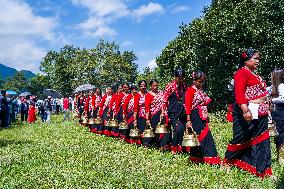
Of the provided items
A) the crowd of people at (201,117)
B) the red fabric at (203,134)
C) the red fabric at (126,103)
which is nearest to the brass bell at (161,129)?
the crowd of people at (201,117)

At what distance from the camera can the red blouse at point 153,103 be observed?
1136 centimetres

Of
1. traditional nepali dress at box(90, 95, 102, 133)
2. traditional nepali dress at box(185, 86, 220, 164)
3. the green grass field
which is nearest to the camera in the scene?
the green grass field

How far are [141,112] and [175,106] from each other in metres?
2.03

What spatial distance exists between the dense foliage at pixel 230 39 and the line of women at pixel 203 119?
13.0 m

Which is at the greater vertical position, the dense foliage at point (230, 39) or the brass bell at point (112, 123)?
the dense foliage at point (230, 39)

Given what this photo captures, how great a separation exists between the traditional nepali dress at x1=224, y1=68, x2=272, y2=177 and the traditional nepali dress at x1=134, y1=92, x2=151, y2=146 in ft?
15.8

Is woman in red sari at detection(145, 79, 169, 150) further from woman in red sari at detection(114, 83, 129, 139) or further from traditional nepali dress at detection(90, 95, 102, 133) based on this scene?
traditional nepali dress at detection(90, 95, 102, 133)

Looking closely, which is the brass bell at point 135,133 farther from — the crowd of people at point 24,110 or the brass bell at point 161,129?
the crowd of people at point 24,110

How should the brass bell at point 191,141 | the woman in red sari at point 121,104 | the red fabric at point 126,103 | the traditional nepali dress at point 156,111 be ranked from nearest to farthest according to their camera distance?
the brass bell at point 191,141 < the traditional nepali dress at point 156,111 < the red fabric at point 126,103 < the woman in red sari at point 121,104

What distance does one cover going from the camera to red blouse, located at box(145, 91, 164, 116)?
37.3 ft

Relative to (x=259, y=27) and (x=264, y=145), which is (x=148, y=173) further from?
(x=259, y=27)

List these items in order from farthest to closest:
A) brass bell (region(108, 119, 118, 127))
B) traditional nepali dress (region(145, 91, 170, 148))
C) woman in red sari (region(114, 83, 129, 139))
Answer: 1. brass bell (region(108, 119, 118, 127))
2. woman in red sari (region(114, 83, 129, 139))
3. traditional nepali dress (region(145, 91, 170, 148))

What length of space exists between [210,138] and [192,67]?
20.8 metres

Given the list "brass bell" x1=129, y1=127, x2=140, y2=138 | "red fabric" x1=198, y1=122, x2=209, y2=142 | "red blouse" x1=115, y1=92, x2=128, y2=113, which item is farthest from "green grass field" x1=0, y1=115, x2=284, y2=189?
"red blouse" x1=115, y1=92, x2=128, y2=113
